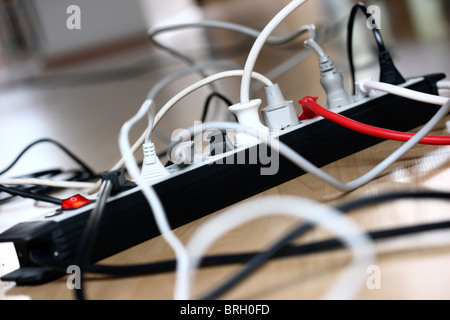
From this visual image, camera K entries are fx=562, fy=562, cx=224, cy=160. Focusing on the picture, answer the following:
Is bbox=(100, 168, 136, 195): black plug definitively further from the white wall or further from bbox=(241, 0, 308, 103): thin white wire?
the white wall

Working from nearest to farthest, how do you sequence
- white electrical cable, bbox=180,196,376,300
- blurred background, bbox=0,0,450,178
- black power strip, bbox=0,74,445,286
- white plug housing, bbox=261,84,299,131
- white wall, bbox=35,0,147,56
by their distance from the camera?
white electrical cable, bbox=180,196,376,300 → black power strip, bbox=0,74,445,286 → white plug housing, bbox=261,84,299,131 → blurred background, bbox=0,0,450,178 → white wall, bbox=35,0,147,56

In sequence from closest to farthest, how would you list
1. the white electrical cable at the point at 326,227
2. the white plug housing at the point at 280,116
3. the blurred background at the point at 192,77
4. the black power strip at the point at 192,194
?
the white electrical cable at the point at 326,227 → the black power strip at the point at 192,194 → the white plug housing at the point at 280,116 → the blurred background at the point at 192,77

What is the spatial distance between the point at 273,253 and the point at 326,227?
0.11 feet

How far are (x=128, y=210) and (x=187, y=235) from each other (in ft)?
0.17

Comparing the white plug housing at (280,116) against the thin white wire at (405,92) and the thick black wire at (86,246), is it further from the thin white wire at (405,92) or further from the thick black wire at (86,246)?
the thick black wire at (86,246)

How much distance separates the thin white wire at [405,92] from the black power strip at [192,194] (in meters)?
0.02

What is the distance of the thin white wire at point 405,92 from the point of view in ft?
1.63

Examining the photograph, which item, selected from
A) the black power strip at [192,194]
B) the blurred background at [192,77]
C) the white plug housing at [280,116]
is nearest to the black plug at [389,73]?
the black power strip at [192,194]

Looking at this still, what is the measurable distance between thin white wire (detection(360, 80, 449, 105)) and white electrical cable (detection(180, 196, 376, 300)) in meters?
0.22

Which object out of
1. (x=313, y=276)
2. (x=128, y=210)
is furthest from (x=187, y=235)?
(x=313, y=276)

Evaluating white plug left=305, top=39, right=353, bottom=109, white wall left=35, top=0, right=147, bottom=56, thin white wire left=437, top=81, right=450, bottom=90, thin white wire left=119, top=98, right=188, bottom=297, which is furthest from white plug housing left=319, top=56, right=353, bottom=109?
white wall left=35, top=0, right=147, bottom=56

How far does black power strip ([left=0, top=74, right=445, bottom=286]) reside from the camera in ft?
1.37

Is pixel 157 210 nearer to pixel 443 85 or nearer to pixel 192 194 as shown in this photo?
pixel 192 194
